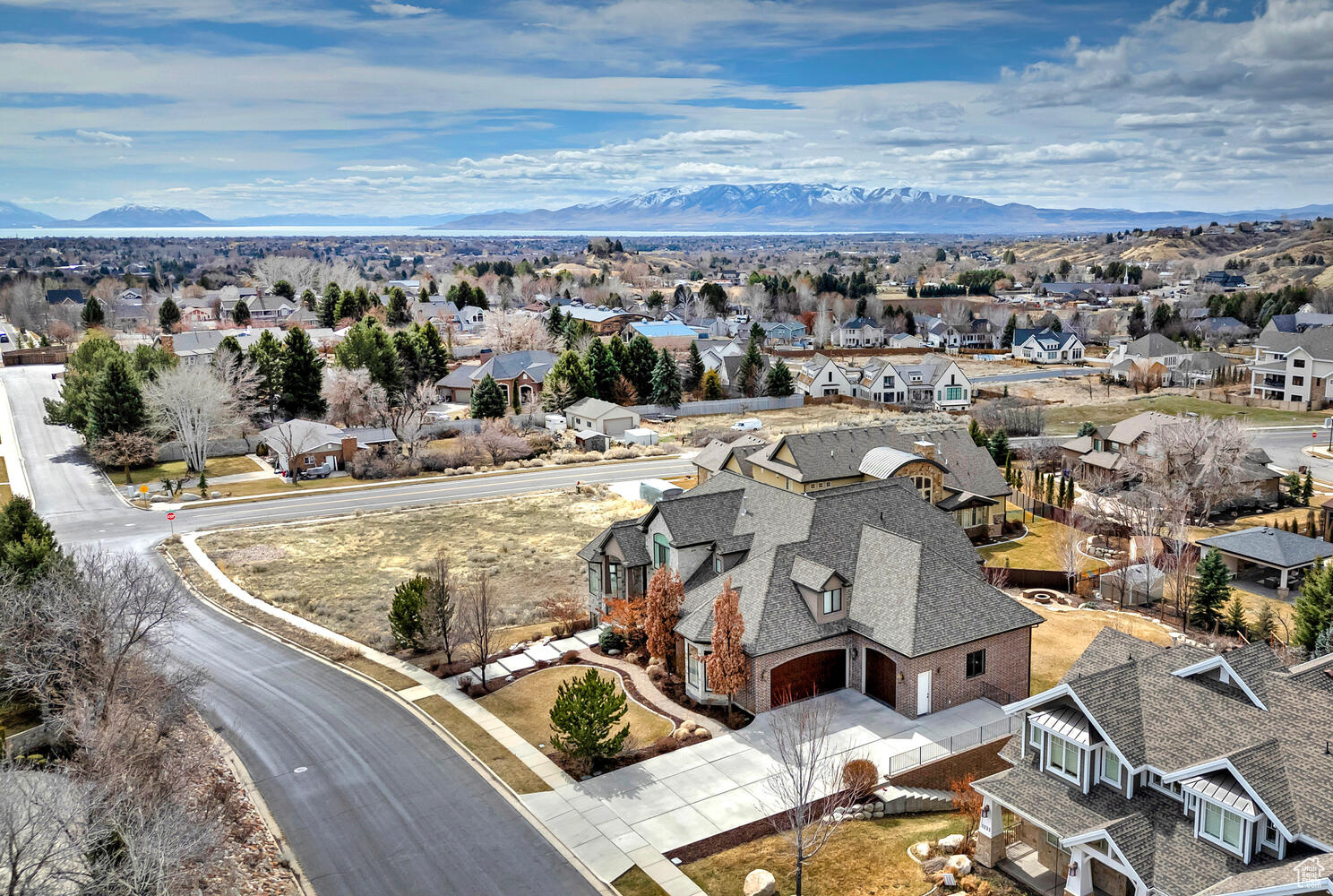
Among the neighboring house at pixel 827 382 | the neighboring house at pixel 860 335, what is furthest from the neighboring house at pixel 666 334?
the neighboring house at pixel 860 335

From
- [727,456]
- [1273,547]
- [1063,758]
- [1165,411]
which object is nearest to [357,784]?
[1063,758]

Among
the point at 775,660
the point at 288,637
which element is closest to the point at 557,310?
the point at 288,637

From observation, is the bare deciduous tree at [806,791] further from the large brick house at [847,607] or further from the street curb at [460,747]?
the street curb at [460,747]

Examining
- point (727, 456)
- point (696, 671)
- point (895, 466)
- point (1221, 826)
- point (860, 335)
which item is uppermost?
point (860, 335)

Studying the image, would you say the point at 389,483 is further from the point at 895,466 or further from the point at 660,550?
the point at 895,466

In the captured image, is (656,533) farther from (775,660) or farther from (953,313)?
(953,313)

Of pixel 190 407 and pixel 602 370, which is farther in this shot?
pixel 602 370

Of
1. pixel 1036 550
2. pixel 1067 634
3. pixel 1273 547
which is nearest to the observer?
pixel 1067 634
